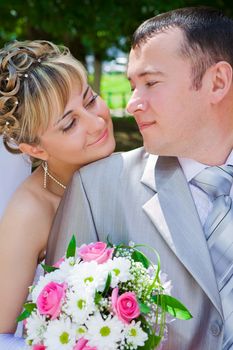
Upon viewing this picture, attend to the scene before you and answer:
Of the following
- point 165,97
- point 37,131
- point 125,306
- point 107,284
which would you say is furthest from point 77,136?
point 125,306

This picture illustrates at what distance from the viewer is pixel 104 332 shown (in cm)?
242

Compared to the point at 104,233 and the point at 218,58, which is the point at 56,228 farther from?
the point at 218,58

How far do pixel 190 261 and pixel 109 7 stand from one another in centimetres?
909

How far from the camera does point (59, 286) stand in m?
2.58

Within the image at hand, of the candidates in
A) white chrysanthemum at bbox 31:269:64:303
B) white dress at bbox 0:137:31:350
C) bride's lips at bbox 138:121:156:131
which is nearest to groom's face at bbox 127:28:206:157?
bride's lips at bbox 138:121:156:131

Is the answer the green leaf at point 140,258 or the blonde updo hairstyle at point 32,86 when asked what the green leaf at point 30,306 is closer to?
the green leaf at point 140,258

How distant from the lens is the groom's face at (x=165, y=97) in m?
2.99

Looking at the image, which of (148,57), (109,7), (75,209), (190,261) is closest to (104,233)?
(75,209)

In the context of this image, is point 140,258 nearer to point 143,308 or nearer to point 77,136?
point 143,308

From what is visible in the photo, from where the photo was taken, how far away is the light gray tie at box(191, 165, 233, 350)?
9.25 ft

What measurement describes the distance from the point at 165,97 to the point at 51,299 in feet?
3.53

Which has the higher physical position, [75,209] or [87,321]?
[75,209]

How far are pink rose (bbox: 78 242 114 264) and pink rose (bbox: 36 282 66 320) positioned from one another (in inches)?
6.5

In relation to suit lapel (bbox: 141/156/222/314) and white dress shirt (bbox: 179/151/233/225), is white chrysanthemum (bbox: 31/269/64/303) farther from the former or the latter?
white dress shirt (bbox: 179/151/233/225)
